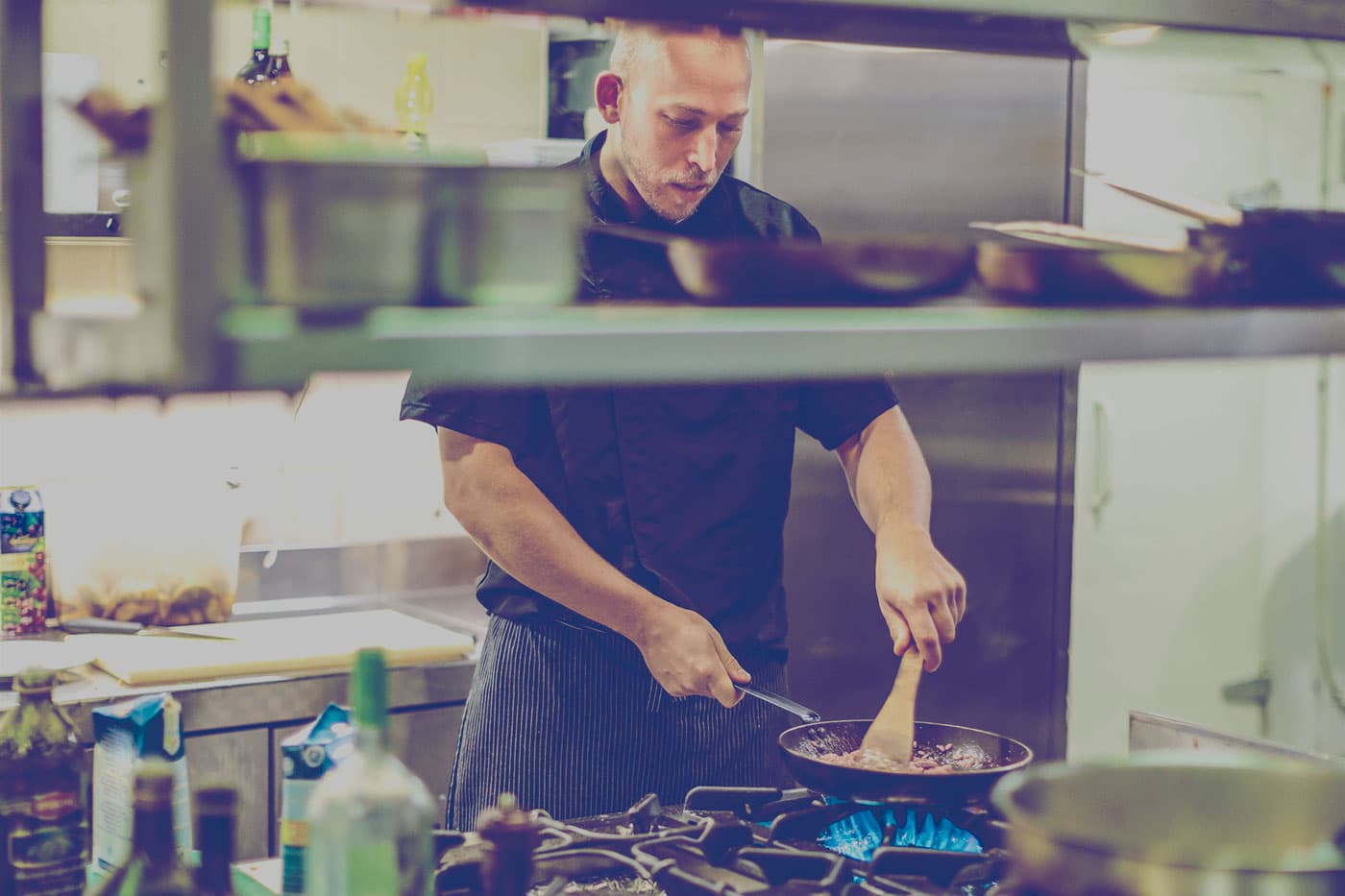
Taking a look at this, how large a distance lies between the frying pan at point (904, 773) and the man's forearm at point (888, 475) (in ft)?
1.38

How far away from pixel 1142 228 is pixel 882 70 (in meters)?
0.83

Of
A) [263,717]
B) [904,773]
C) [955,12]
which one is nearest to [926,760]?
[904,773]

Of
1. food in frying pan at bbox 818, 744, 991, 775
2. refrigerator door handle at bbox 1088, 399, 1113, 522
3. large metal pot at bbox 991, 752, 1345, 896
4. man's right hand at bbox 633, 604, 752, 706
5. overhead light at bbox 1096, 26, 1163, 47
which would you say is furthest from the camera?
refrigerator door handle at bbox 1088, 399, 1113, 522

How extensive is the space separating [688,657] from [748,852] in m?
0.43

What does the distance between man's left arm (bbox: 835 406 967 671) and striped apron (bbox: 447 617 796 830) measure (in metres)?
0.28

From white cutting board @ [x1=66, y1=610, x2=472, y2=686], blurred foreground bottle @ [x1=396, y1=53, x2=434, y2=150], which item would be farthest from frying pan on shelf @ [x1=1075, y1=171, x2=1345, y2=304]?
blurred foreground bottle @ [x1=396, y1=53, x2=434, y2=150]

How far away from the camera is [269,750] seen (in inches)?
112

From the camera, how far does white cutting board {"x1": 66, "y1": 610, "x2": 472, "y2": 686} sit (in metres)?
2.81

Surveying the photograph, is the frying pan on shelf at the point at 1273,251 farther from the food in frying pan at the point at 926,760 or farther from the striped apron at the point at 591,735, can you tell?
the striped apron at the point at 591,735

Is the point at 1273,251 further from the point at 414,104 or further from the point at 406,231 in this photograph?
the point at 414,104

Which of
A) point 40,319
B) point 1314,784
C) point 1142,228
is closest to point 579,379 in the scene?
point 40,319

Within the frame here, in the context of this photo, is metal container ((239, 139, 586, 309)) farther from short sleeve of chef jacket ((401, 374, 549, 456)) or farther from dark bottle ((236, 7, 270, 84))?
dark bottle ((236, 7, 270, 84))

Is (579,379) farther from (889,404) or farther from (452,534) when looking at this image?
(452,534)

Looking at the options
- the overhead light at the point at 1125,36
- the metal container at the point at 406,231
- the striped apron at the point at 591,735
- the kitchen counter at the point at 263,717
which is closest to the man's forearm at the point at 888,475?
the striped apron at the point at 591,735
